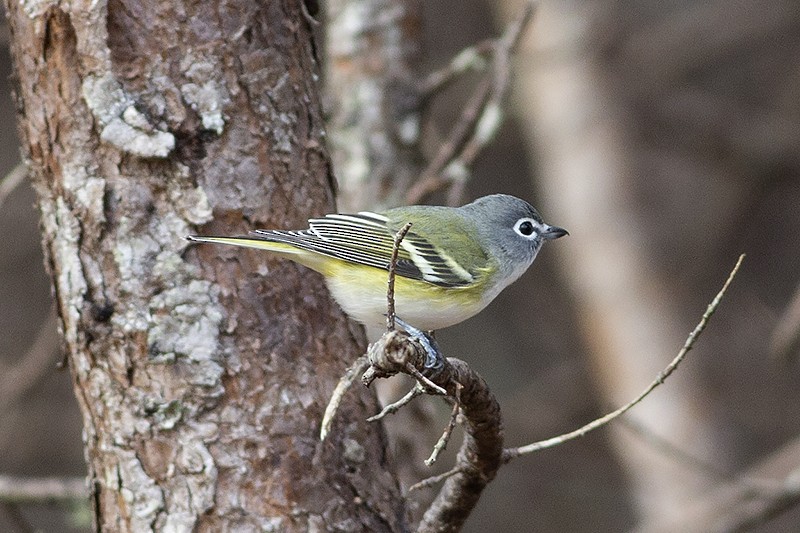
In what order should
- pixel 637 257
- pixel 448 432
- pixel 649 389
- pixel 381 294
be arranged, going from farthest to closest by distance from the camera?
pixel 637 257 → pixel 381 294 → pixel 649 389 → pixel 448 432

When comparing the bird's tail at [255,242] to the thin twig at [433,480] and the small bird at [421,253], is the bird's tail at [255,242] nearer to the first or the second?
the small bird at [421,253]

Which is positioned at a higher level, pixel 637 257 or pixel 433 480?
pixel 433 480

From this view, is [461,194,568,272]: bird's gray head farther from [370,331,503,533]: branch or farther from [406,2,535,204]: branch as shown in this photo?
[370,331,503,533]: branch

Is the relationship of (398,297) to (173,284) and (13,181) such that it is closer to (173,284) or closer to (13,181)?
(173,284)

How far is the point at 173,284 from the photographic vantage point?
2.92 meters

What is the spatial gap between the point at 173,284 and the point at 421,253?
101 cm

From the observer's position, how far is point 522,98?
302 inches

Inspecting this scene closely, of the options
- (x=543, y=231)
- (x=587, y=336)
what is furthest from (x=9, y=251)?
(x=543, y=231)

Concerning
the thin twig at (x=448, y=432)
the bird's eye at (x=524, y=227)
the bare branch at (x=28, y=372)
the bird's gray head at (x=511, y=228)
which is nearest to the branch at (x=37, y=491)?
the bare branch at (x=28, y=372)

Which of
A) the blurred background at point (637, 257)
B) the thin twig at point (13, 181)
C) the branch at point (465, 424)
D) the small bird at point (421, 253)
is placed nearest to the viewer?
the branch at point (465, 424)

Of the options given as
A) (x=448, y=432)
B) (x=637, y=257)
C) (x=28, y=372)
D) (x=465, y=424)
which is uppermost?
(x=448, y=432)

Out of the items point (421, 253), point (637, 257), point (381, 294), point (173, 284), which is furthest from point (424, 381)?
point (637, 257)

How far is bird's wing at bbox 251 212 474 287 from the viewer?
3178 millimetres

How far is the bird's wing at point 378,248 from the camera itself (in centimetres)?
318
